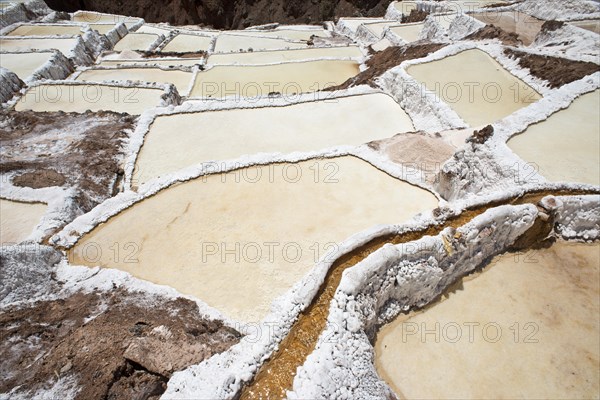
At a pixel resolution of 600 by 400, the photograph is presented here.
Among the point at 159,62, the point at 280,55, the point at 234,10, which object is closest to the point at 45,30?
the point at 159,62

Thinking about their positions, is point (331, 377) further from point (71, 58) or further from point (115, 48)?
point (115, 48)

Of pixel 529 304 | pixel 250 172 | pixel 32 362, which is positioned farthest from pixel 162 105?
pixel 529 304

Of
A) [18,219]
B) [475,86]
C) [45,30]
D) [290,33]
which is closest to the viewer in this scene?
[18,219]

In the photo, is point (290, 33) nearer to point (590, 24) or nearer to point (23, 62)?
point (23, 62)

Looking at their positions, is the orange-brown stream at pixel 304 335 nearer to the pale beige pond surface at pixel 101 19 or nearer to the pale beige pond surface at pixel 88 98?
the pale beige pond surface at pixel 88 98

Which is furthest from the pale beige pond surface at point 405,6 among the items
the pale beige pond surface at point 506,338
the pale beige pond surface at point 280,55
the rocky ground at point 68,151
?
the pale beige pond surface at point 506,338

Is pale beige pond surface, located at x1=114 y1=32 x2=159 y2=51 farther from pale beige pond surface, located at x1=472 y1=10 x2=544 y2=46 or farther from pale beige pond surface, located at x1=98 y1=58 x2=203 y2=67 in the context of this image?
pale beige pond surface, located at x1=472 y1=10 x2=544 y2=46
